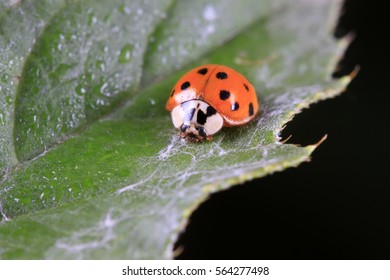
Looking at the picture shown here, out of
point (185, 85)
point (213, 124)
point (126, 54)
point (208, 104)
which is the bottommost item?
point (213, 124)

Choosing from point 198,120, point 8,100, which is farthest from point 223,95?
point 8,100

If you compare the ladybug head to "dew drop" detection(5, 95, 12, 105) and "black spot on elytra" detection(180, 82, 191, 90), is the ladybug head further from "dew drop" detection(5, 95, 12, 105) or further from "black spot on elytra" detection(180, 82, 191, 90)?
"dew drop" detection(5, 95, 12, 105)

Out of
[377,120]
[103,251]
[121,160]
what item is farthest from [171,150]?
[377,120]

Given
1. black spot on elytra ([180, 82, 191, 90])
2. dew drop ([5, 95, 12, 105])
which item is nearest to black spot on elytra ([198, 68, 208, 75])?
black spot on elytra ([180, 82, 191, 90])

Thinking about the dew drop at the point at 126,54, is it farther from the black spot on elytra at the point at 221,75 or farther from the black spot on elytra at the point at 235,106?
the black spot on elytra at the point at 235,106

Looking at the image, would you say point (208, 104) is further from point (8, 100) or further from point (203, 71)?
point (8, 100)

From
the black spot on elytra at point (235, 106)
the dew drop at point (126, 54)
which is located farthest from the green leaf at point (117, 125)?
the black spot on elytra at point (235, 106)
